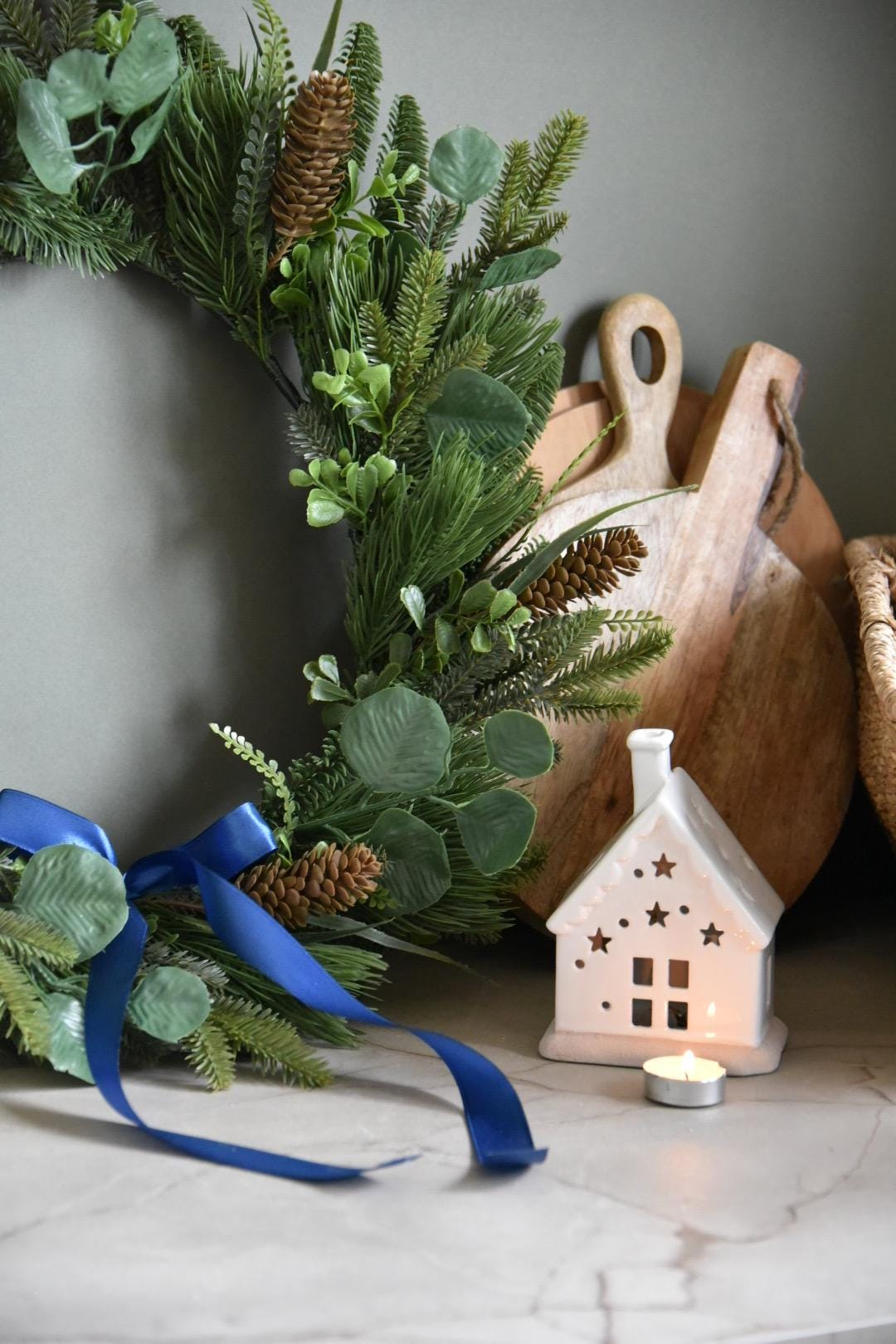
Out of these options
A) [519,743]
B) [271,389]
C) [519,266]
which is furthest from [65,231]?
[519,743]

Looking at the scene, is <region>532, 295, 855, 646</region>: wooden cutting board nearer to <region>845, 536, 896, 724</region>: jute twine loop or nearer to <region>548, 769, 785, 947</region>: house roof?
<region>845, 536, 896, 724</region>: jute twine loop

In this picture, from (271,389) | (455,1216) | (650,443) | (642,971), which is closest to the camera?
(455,1216)

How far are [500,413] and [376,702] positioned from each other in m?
0.20

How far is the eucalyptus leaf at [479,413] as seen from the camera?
73 centimetres

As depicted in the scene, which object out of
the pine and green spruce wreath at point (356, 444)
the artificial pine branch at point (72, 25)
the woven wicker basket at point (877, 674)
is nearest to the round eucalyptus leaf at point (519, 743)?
the pine and green spruce wreath at point (356, 444)

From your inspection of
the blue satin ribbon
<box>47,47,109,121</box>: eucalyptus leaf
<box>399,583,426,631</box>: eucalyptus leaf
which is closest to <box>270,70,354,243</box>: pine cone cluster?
<box>47,47,109,121</box>: eucalyptus leaf

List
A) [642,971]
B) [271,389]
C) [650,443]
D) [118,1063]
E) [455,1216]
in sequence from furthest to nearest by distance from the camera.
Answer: [650,443] → [271,389] → [642,971] → [118,1063] → [455,1216]

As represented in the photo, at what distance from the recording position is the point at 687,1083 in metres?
0.62

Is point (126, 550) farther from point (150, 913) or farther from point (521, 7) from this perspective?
point (521, 7)

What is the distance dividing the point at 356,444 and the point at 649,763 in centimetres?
26

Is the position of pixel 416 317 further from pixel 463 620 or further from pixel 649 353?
pixel 649 353

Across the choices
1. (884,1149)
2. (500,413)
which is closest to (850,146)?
(500,413)

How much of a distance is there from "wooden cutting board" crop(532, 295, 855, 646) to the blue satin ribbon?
0.38 metres

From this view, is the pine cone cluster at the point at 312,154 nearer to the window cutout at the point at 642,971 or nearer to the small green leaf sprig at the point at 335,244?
the small green leaf sprig at the point at 335,244
